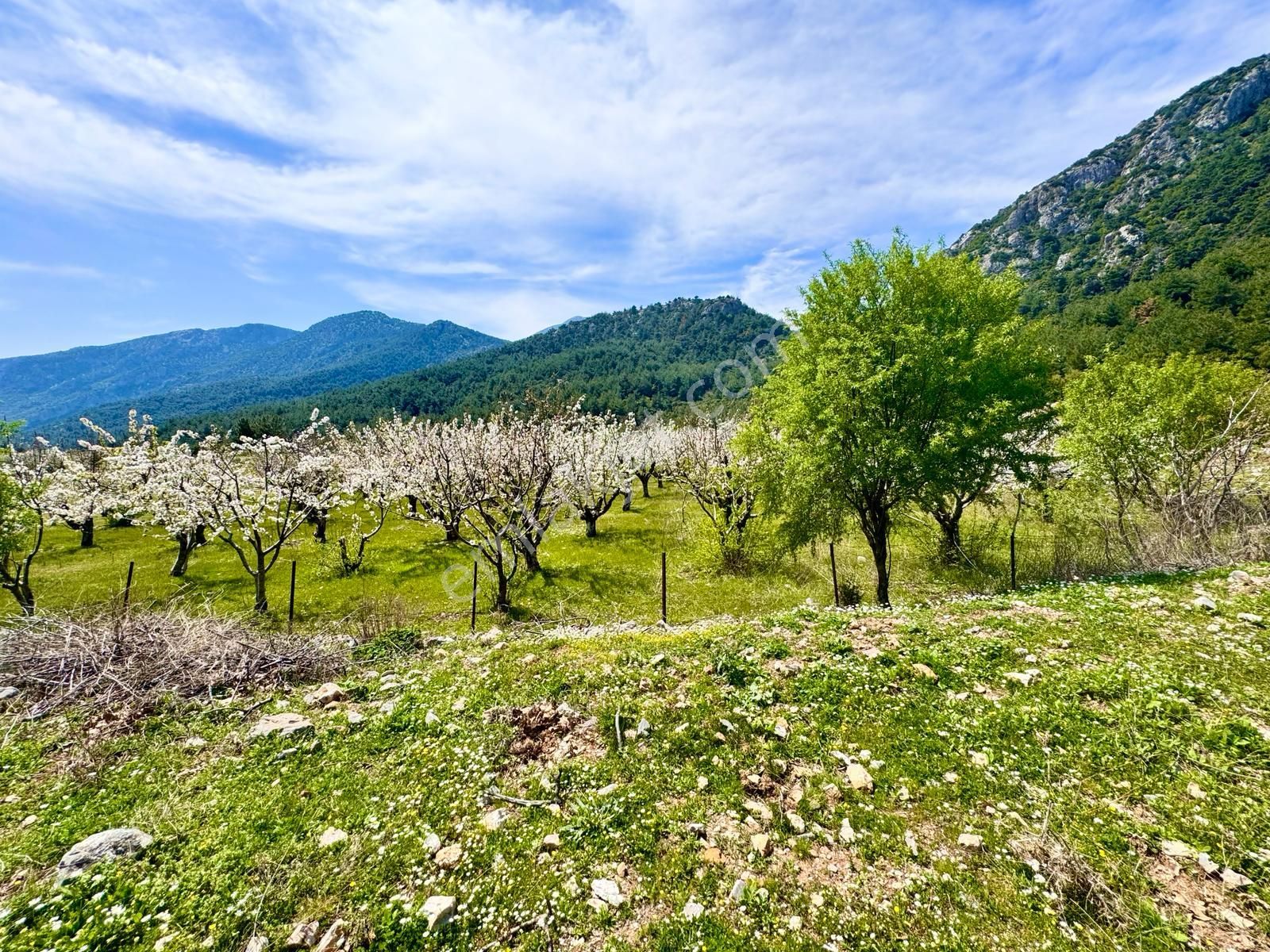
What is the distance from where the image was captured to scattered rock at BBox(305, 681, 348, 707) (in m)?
8.12

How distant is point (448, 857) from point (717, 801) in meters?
2.89

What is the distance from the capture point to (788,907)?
4.42 m

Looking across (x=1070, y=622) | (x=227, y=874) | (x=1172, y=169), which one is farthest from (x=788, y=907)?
(x=1172, y=169)

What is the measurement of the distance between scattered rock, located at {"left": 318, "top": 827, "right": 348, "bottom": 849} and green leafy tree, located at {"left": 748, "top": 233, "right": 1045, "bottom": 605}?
42.5ft

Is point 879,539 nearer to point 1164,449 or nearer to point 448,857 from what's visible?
point 1164,449

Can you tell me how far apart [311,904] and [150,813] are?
2.73 meters

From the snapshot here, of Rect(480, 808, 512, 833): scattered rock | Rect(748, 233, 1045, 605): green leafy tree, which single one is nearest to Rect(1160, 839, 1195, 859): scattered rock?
Rect(480, 808, 512, 833): scattered rock

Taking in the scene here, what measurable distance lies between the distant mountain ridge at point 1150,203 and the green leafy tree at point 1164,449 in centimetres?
10200

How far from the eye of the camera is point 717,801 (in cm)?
565

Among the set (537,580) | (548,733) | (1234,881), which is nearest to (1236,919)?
(1234,881)

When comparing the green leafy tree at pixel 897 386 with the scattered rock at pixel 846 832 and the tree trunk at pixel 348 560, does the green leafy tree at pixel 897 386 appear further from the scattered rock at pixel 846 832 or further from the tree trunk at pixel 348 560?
the tree trunk at pixel 348 560

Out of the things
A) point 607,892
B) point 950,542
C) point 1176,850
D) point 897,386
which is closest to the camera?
point 1176,850

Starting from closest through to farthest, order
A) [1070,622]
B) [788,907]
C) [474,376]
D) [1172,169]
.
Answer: [788,907] → [1070,622] → [1172,169] → [474,376]

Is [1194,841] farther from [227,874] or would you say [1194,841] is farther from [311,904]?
[227,874]
